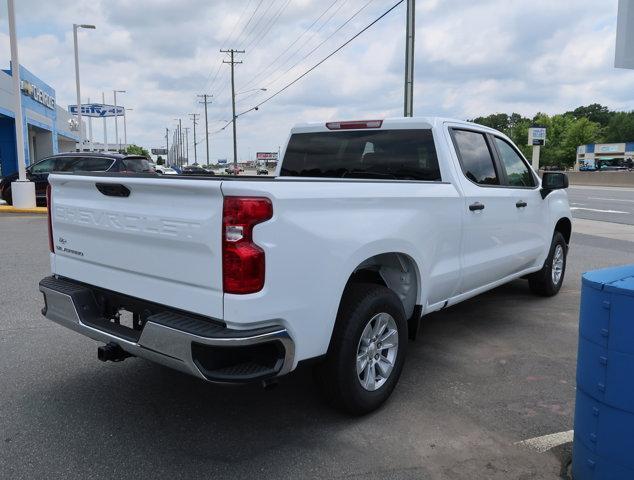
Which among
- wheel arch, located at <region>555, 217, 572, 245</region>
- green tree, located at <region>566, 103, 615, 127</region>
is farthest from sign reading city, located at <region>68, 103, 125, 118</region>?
green tree, located at <region>566, 103, 615, 127</region>

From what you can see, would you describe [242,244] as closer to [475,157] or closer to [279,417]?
[279,417]

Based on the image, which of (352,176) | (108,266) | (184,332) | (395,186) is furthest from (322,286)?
(352,176)

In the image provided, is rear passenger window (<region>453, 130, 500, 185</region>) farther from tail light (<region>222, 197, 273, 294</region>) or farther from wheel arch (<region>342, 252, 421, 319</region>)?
tail light (<region>222, 197, 273, 294</region>)

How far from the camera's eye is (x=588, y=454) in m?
2.66

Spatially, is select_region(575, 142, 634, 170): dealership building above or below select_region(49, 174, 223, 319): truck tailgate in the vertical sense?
above

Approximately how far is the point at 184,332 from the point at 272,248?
0.60 m

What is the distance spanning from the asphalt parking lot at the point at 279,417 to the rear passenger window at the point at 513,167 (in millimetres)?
1545

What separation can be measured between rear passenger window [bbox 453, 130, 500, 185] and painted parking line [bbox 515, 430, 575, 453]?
7.10ft

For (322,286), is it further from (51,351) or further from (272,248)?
(51,351)

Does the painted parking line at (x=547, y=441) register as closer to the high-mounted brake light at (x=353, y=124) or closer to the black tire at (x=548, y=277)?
the high-mounted brake light at (x=353, y=124)

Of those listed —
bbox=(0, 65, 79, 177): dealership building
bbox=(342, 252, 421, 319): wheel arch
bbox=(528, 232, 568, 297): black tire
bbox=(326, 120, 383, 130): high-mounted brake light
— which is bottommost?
bbox=(528, 232, 568, 297): black tire

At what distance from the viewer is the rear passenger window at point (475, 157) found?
4746 millimetres

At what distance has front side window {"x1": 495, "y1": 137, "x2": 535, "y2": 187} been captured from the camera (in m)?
5.48

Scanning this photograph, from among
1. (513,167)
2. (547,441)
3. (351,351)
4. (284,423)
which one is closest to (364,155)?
(513,167)
